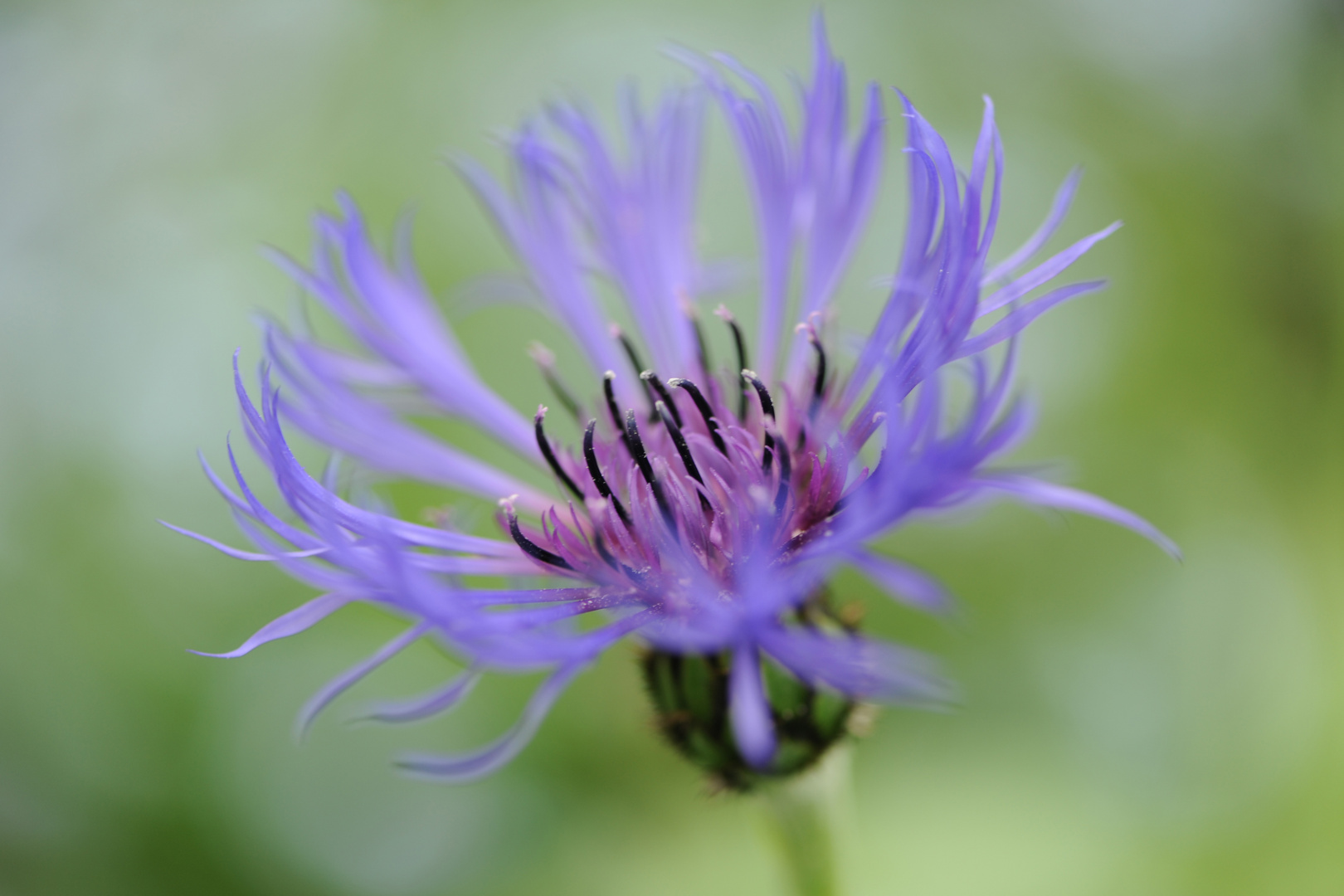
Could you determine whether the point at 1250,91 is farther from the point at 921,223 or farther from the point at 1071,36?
the point at 921,223

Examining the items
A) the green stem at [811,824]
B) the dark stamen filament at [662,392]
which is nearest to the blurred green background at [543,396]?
the green stem at [811,824]

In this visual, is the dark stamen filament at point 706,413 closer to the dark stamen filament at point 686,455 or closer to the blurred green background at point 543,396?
the dark stamen filament at point 686,455

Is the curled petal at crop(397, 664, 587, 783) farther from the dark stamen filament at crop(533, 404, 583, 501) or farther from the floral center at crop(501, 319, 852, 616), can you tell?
the dark stamen filament at crop(533, 404, 583, 501)

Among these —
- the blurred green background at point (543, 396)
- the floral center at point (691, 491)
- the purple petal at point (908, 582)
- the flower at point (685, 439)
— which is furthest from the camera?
the blurred green background at point (543, 396)

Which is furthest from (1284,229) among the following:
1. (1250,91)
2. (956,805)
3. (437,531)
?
(437,531)

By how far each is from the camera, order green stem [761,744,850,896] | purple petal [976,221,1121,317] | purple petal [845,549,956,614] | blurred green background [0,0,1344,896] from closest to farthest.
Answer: purple petal [845,549,956,614]
purple petal [976,221,1121,317]
green stem [761,744,850,896]
blurred green background [0,0,1344,896]

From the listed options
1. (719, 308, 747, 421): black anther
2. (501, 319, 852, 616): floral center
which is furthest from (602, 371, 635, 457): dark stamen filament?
(719, 308, 747, 421): black anther
